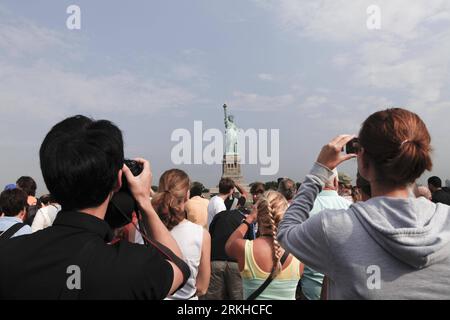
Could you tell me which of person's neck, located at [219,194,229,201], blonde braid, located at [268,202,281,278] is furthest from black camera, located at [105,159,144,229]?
person's neck, located at [219,194,229,201]

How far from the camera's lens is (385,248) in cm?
172

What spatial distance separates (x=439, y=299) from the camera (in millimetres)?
1719

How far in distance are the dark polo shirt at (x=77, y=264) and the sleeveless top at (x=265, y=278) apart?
2025 millimetres

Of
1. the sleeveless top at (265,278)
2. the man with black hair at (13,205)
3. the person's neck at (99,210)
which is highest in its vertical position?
the person's neck at (99,210)

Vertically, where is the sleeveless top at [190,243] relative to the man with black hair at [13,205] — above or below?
below

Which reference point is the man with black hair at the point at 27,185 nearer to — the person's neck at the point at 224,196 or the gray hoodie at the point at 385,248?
the person's neck at the point at 224,196

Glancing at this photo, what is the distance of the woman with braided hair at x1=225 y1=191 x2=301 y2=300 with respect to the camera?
3.56m

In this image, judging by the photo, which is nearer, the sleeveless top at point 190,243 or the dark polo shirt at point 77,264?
the dark polo shirt at point 77,264

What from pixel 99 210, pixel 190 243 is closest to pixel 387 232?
pixel 99 210

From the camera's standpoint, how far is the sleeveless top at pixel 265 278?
3.57 metres

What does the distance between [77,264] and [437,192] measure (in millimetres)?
7688
